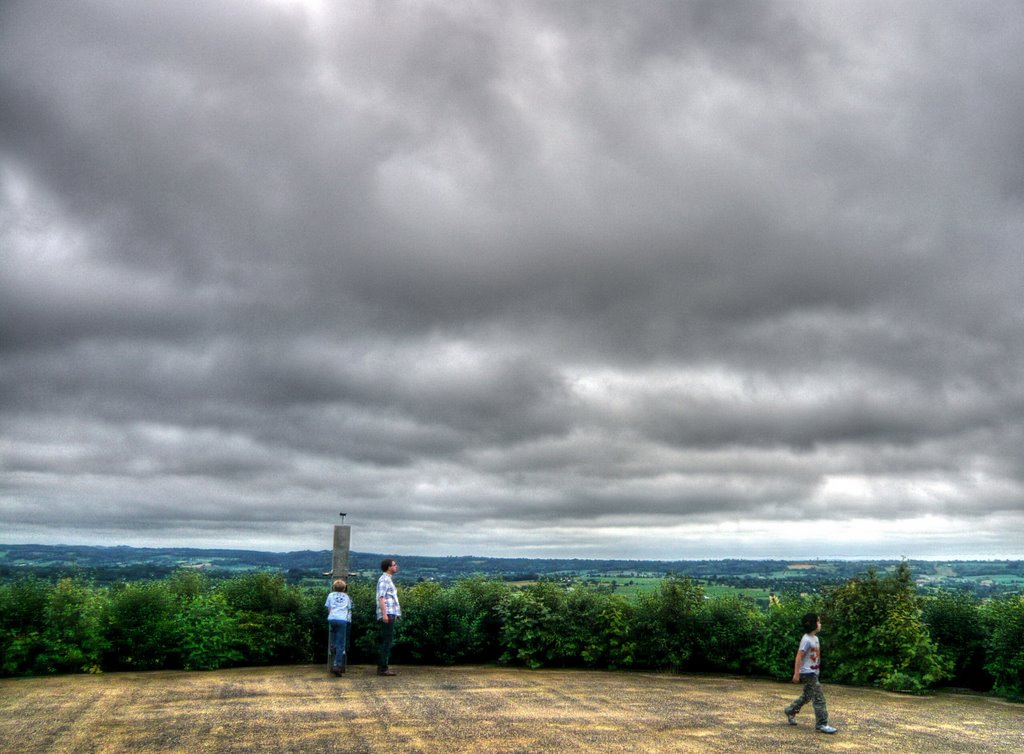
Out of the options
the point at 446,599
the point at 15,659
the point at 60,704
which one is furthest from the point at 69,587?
the point at 446,599

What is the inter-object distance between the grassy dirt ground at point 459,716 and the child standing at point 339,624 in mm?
309

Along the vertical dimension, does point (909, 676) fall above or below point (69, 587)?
below

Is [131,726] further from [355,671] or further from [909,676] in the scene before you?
[909,676]

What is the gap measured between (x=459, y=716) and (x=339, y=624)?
4947 mm

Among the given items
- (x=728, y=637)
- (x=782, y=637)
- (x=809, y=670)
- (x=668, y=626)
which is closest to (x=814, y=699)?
(x=809, y=670)

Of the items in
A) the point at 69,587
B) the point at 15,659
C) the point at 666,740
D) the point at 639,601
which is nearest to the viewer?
the point at 666,740

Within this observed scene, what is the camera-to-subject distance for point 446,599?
1812cm

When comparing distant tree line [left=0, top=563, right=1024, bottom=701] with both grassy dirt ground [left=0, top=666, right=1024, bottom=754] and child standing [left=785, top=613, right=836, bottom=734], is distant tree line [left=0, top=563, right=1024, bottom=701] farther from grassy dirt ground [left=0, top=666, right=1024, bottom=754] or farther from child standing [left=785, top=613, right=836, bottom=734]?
child standing [left=785, top=613, right=836, bottom=734]

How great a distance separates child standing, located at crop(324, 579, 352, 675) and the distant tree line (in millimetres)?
1614

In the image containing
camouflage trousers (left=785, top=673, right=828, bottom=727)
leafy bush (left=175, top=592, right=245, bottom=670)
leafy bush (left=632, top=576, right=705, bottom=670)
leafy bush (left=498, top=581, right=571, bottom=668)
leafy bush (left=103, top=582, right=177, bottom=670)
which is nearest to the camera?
camouflage trousers (left=785, top=673, right=828, bottom=727)

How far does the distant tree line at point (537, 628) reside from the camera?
1561cm

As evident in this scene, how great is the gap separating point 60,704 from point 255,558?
62.9 metres

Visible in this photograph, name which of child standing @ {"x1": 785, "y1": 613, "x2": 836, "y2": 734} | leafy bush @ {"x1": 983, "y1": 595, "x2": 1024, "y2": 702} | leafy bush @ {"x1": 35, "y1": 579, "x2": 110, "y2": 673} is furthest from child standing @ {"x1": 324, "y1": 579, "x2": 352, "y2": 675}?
leafy bush @ {"x1": 983, "y1": 595, "x2": 1024, "y2": 702}

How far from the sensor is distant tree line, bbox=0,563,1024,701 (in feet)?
51.2
